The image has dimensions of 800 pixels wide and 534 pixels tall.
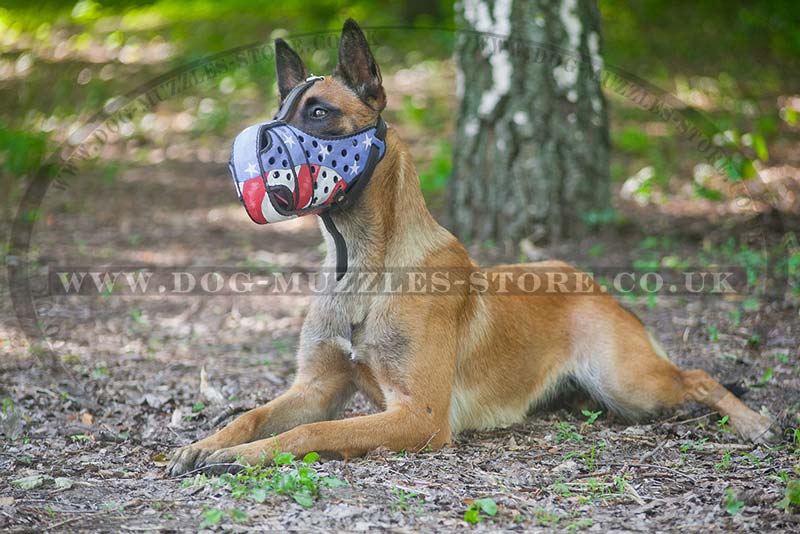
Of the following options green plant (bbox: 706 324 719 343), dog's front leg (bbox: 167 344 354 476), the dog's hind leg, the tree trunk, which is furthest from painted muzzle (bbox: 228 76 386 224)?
the tree trunk

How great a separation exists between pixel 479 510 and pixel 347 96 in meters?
2.09

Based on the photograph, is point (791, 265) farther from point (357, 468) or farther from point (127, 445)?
point (127, 445)

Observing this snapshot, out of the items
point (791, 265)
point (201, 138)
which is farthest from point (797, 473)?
point (201, 138)

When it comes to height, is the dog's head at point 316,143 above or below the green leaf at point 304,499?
above

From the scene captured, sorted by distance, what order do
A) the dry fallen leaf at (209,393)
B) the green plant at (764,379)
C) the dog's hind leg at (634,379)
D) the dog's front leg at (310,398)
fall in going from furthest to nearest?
the green plant at (764,379) < the dry fallen leaf at (209,393) < the dog's hind leg at (634,379) < the dog's front leg at (310,398)

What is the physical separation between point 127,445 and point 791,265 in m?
5.70

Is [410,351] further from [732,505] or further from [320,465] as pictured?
[732,505]

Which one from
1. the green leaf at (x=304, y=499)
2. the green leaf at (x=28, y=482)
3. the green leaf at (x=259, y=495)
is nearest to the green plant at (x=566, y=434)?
the green leaf at (x=304, y=499)

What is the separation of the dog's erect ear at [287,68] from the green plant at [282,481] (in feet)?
6.34

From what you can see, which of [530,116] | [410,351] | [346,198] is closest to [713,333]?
[530,116]

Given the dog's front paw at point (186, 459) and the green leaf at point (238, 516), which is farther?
the dog's front paw at point (186, 459)

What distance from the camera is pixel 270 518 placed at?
335cm

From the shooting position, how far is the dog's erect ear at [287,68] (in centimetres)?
450

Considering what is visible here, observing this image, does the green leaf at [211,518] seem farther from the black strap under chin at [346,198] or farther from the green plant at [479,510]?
the black strap under chin at [346,198]
